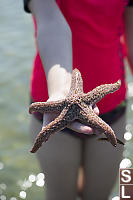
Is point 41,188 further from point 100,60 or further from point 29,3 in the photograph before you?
point 29,3

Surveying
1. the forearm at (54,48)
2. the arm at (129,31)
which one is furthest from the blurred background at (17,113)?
the forearm at (54,48)

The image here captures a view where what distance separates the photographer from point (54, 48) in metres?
2.37

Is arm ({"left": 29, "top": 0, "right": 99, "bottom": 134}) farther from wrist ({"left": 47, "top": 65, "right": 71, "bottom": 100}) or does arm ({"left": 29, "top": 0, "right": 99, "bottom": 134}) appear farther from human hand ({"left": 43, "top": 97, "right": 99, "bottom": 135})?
human hand ({"left": 43, "top": 97, "right": 99, "bottom": 135})

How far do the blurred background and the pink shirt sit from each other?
2097mm

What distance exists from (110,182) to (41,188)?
179 centimetres

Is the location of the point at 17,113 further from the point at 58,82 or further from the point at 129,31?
the point at 58,82

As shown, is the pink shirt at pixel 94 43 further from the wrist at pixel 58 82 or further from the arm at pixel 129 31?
the wrist at pixel 58 82

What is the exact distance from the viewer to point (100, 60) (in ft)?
9.16

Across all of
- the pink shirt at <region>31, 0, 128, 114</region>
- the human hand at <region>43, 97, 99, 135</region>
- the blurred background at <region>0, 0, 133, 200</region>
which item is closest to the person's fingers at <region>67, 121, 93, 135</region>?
the human hand at <region>43, 97, 99, 135</region>

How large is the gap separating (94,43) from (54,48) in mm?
494

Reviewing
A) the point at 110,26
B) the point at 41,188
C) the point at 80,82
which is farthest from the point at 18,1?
the point at 80,82

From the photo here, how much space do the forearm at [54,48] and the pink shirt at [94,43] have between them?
0.24m

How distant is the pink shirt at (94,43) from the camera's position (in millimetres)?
2715

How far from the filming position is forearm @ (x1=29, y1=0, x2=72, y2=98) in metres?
2.22
